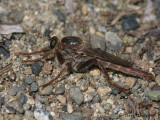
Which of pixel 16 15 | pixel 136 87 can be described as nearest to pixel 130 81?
pixel 136 87

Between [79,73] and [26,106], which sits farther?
[79,73]

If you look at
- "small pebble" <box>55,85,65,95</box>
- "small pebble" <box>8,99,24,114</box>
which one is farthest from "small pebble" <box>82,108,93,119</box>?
"small pebble" <box>8,99,24,114</box>

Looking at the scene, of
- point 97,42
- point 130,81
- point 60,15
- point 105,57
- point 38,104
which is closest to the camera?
point 38,104

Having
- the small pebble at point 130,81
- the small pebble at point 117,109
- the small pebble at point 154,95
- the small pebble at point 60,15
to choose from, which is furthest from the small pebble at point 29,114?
the small pebble at point 60,15

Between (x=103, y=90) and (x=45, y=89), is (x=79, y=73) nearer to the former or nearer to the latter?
(x=103, y=90)

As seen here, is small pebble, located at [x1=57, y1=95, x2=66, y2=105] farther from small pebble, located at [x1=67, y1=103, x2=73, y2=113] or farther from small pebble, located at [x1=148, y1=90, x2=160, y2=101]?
small pebble, located at [x1=148, y1=90, x2=160, y2=101]

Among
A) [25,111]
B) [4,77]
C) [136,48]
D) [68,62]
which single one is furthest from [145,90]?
[4,77]

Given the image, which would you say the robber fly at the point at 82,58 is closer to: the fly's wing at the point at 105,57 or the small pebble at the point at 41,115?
the fly's wing at the point at 105,57
